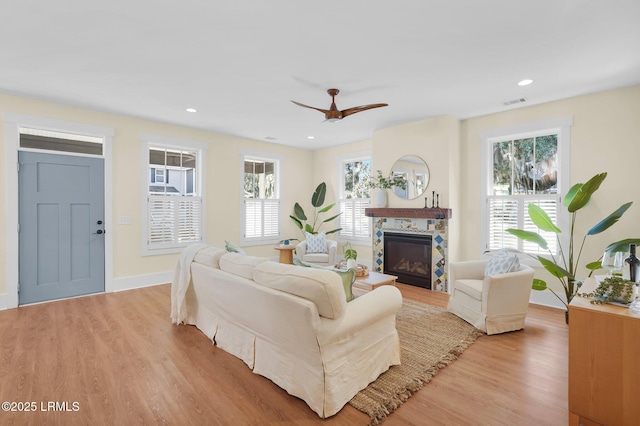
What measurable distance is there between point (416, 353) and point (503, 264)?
5.01 ft

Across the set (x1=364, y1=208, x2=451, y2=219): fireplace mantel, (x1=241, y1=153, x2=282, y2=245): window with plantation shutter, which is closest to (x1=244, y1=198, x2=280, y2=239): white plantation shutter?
(x1=241, y1=153, x2=282, y2=245): window with plantation shutter

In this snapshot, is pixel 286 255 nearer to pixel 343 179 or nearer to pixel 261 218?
pixel 261 218

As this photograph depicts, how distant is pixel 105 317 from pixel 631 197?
21.2ft

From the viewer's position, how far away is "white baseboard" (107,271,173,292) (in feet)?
15.6

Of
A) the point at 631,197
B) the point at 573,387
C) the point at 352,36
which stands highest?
the point at 352,36

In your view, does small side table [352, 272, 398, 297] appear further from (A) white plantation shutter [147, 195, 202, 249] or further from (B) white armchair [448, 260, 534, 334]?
(A) white plantation shutter [147, 195, 202, 249]

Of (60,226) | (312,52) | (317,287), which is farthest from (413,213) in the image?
(60,226)

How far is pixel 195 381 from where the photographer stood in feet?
7.66

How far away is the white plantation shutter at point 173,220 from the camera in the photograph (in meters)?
5.15

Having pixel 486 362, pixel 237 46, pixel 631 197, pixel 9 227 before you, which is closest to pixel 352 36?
pixel 237 46

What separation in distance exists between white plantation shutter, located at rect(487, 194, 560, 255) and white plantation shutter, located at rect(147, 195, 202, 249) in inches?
200

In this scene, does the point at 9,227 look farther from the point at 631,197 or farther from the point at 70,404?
the point at 631,197

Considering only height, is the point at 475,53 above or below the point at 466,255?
above

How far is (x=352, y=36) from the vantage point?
8.45 feet
